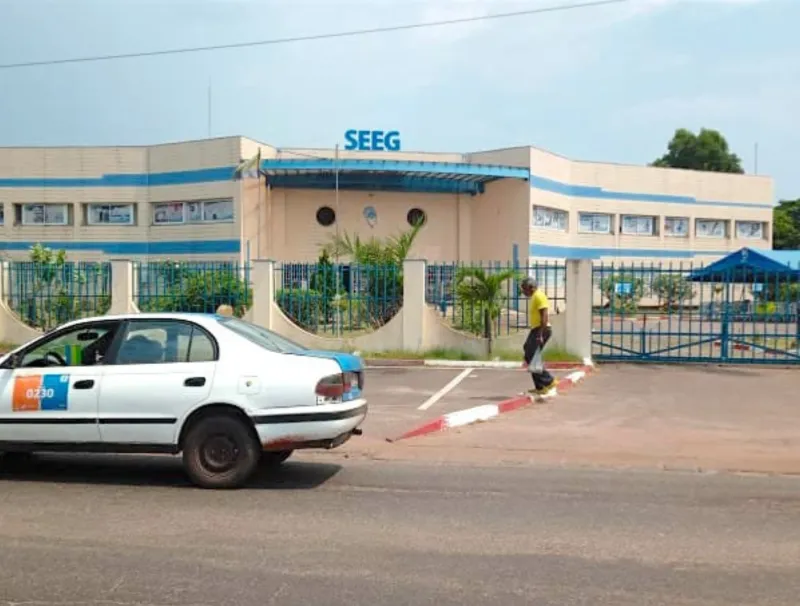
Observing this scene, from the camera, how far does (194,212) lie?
37.2 m

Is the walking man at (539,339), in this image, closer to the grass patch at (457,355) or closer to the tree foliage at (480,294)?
the grass patch at (457,355)

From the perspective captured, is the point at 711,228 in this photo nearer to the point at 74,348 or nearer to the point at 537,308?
the point at 537,308

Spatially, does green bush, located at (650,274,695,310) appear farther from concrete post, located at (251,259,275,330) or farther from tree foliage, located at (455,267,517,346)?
concrete post, located at (251,259,275,330)

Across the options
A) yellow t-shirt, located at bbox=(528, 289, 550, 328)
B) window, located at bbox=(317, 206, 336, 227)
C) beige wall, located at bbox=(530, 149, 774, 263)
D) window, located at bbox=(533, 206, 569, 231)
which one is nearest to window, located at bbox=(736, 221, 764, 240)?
beige wall, located at bbox=(530, 149, 774, 263)

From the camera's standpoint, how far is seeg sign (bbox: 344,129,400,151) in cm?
3703

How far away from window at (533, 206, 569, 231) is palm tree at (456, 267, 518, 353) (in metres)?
21.4

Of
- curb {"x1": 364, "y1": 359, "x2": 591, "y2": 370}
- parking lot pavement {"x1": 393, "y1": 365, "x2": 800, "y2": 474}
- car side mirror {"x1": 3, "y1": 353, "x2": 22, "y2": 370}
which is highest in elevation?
car side mirror {"x1": 3, "y1": 353, "x2": 22, "y2": 370}

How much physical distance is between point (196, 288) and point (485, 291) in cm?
703

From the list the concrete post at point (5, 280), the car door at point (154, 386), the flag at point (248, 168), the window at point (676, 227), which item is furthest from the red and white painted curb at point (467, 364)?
the window at point (676, 227)

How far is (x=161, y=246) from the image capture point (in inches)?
1500

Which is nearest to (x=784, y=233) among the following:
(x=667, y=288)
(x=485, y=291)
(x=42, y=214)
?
(x=667, y=288)

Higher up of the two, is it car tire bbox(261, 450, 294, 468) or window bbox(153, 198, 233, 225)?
window bbox(153, 198, 233, 225)

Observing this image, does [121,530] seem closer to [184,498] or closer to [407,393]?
[184,498]

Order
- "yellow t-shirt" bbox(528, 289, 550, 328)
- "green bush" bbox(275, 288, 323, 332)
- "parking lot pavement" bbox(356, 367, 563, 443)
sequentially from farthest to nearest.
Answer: "green bush" bbox(275, 288, 323, 332) → "yellow t-shirt" bbox(528, 289, 550, 328) → "parking lot pavement" bbox(356, 367, 563, 443)
